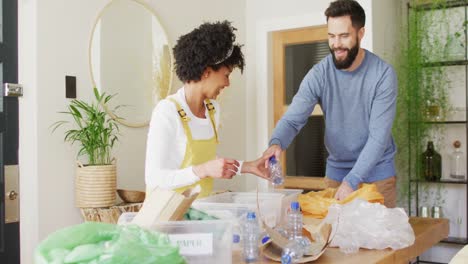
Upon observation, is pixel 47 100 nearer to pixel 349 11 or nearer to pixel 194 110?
pixel 194 110

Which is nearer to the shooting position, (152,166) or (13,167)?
(152,166)

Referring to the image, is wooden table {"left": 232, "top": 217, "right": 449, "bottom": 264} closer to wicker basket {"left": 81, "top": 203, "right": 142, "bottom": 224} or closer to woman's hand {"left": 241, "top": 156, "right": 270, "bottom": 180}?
woman's hand {"left": 241, "top": 156, "right": 270, "bottom": 180}

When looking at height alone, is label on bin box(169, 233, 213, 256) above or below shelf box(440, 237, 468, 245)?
above

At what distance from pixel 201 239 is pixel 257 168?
0.94m

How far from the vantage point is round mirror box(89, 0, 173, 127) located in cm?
321

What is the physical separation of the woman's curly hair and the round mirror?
1.08 m

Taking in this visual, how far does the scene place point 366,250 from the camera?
1.79 m

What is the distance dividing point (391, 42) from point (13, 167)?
9.49 feet

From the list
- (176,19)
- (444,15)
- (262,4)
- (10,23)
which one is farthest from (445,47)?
(10,23)

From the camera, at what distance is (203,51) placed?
2.20 meters

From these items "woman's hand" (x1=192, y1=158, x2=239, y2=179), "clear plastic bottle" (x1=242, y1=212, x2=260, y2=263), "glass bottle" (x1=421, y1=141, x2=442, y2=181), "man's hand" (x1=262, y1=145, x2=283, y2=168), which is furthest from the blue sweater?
"glass bottle" (x1=421, y1=141, x2=442, y2=181)

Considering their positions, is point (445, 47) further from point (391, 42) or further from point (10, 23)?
point (10, 23)

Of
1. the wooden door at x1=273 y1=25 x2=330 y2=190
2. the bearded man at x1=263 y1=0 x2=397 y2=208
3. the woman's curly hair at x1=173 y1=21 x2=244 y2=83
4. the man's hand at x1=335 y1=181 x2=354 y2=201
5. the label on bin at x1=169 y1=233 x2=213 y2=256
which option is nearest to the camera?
the label on bin at x1=169 y1=233 x2=213 y2=256

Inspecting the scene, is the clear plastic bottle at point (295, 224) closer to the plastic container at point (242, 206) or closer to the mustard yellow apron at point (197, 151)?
the plastic container at point (242, 206)
